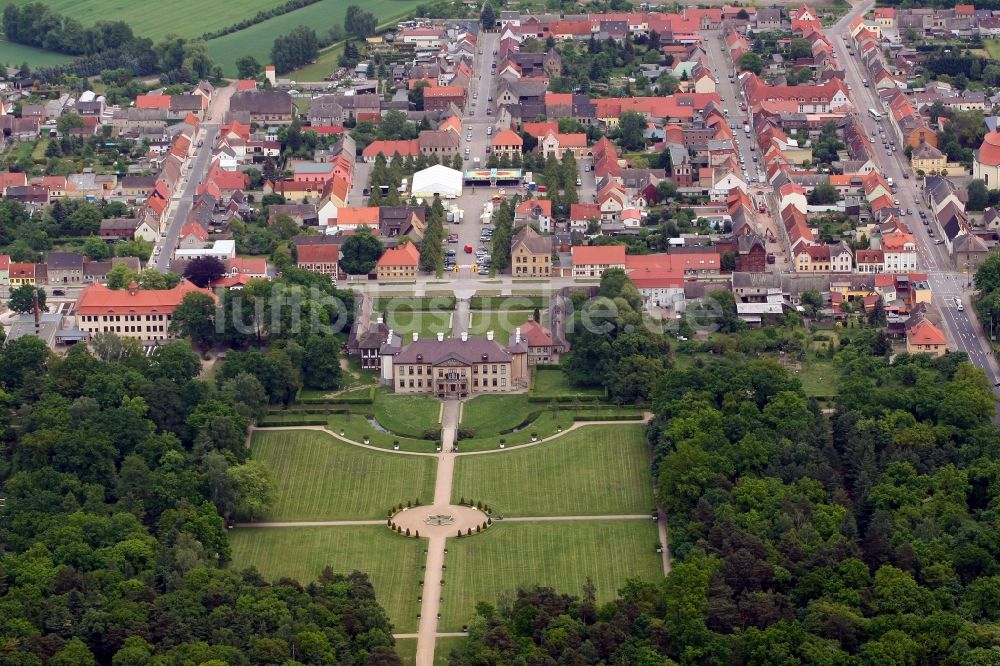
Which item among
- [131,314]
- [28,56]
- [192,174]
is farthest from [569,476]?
[28,56]

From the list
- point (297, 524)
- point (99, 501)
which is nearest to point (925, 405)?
point (297, 524)

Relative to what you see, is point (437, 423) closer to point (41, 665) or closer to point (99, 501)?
point (99, 501)

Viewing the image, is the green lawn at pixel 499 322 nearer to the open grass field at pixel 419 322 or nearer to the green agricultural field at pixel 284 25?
the open grass field at pixel 419 322

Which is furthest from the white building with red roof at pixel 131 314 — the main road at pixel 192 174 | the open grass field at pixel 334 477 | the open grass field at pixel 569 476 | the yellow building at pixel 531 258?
the open grass field at pixel 569 476

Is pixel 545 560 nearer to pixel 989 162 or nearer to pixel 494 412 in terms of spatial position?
pixel 494 412

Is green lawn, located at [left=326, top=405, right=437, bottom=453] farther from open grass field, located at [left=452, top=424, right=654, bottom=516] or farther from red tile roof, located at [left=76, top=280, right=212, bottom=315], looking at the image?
red tile roof, located at [left=76, top=280, right=212, bottom=315]

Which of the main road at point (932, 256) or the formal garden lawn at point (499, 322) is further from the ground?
the main road at point (932, 256)
